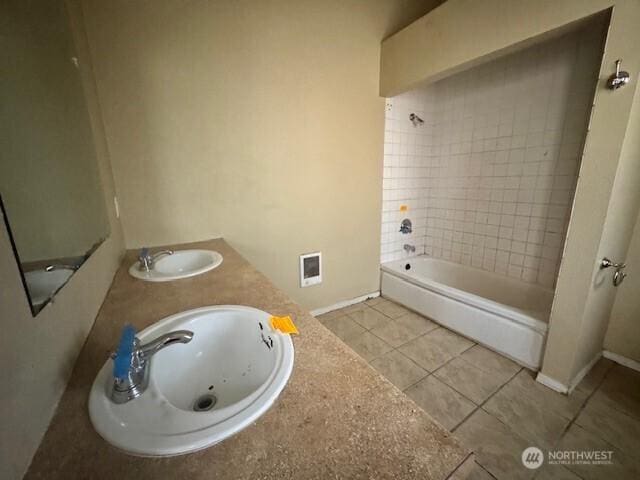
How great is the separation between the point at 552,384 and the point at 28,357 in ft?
7.42

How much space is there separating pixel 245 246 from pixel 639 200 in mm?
2492

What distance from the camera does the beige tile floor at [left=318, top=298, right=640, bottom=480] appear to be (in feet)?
3.76

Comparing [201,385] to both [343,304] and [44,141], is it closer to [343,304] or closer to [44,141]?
[44,141]

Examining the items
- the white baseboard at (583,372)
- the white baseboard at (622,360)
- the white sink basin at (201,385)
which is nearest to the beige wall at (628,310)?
the white baseboard at (622,360)

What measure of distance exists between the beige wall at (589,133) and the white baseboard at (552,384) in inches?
0.8

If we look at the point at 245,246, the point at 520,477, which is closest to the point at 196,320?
the point at 245,246

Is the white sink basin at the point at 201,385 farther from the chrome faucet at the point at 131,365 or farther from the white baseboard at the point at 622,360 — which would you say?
the white baseboard at the point at 622,360

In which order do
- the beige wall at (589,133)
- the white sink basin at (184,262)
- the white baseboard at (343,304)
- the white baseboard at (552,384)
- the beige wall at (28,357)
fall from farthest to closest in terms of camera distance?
the white baseboard at (343,304), the white baseboard at (552,384), the white sink basin at (184,262), the beige wall at (589,133), the beige wall at (28,357)

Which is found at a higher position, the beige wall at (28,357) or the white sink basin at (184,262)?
the beige wall at (28,357)

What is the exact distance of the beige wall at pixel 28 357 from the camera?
371 millimetres

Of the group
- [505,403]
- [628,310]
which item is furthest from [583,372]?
[505,403]

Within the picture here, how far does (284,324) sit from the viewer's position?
78 centimetres

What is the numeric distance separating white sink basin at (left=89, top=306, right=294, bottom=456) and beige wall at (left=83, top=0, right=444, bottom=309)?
3.51 feet

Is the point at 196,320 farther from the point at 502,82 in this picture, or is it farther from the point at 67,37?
the point at 502,82
